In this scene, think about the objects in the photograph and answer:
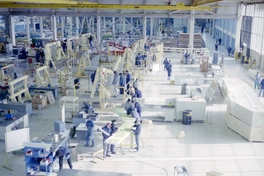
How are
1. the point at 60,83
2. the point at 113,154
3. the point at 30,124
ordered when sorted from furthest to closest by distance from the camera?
the point at 60,83 → the point at 30,124 → the point at 113,154

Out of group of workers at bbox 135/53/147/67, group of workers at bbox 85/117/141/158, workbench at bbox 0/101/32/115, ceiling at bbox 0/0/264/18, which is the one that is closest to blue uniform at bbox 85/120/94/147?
group of workers at bbox 85/117/141/158

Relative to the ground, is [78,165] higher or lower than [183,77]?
lower

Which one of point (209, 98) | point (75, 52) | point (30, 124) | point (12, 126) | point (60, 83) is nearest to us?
point (12, 126)

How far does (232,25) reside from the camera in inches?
1666

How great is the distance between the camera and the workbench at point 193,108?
16734 millimetres

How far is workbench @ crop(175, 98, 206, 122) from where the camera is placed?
1673cm

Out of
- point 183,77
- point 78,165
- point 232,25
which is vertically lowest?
point 78,165

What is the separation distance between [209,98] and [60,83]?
10270 millimetres

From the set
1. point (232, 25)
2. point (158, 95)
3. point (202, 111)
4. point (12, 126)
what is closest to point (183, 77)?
point (158, 95)

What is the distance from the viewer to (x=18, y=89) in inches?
781

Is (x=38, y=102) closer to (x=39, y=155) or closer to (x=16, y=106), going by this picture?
(x=16, y=106)

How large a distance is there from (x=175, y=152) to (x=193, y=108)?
3.88 meters

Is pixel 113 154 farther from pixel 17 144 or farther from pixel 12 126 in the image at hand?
pixel 12 126

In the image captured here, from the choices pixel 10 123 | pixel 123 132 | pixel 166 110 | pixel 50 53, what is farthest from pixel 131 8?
pixel 123 132
